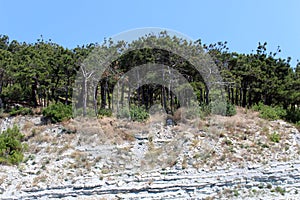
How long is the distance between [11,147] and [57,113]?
4636 mm

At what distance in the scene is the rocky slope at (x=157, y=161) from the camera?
515 inches

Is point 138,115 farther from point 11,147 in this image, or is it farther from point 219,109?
point 11,147

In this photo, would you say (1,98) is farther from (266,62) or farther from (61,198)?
(266,62)

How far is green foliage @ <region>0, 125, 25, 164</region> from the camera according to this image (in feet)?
51.7

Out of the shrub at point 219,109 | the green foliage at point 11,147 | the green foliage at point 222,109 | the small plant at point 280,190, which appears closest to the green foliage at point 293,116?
the green foliage at point 222,109

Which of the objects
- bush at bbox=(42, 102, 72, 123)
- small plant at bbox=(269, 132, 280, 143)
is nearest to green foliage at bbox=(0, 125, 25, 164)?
bush at bbox=(42, 102, 72, 123)

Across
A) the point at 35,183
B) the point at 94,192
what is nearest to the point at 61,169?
the point at 35,183

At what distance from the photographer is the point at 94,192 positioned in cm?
1307

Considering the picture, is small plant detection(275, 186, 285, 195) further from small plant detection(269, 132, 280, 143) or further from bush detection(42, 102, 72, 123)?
bush detection(42, 102, 72, 123)

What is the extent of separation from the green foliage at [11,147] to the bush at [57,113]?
2.70 meters

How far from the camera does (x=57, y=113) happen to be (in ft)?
68.7

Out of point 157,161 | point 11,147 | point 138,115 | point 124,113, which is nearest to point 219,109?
point 138,115

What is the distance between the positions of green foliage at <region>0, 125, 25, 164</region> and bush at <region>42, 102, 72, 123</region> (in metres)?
2.70

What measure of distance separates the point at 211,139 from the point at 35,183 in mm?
9291
